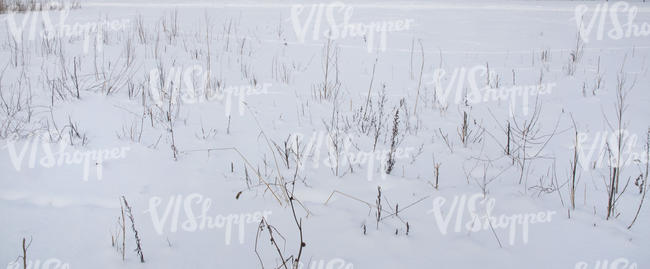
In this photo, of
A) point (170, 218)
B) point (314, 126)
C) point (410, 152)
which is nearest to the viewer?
point (170, 218)

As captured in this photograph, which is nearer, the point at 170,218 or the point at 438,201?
the point at 170,218

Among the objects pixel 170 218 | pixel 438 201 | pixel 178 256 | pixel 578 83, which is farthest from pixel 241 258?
pixel 578 83

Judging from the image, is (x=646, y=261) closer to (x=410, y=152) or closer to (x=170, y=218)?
(x=410, y=152)

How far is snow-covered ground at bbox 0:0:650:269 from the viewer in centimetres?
179

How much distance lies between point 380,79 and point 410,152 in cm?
184

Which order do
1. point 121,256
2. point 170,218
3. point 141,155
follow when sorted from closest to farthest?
point 121,256 < point 170,218 < point 141,155

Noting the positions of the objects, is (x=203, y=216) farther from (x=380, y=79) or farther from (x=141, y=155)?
(x=380, y=79)

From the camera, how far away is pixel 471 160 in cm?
265

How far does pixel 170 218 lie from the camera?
6.38ft

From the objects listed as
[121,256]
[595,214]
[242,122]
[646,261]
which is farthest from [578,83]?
[121,256]

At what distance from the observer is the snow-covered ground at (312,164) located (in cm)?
179

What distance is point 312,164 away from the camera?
2.57 m

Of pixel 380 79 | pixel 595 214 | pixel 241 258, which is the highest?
pixel 380 79

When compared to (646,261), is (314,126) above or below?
above
